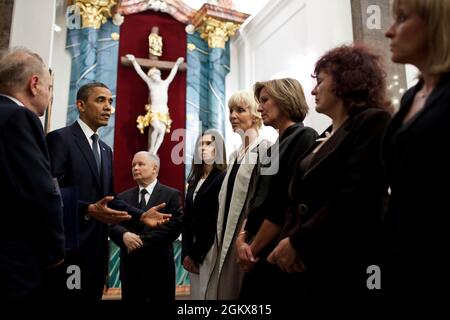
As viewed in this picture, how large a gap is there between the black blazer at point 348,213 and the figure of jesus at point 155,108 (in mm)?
4736

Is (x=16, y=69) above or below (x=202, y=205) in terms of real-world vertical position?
above

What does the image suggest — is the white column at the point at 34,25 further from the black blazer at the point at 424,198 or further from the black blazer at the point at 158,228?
the black blazer at the point at 424,198

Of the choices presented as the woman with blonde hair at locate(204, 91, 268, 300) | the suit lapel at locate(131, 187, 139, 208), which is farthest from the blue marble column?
the woman with blonde hair at locate(204, 91, 268, 300)

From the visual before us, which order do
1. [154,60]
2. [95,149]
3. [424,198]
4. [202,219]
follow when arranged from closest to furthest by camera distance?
[424,198]
[95,149]
[202,219]
[154,60]

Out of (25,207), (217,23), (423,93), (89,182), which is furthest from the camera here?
(217,23)

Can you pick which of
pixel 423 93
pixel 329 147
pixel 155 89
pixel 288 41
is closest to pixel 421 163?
pixel 423 93

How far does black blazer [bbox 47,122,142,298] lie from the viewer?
2.47m

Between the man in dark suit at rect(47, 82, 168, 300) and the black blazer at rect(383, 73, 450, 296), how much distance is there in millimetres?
1603

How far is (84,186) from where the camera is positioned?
2.57 meters

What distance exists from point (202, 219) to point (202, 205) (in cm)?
10

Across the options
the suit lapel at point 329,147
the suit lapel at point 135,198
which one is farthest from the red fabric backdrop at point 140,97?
the suit lapel at point 329,147

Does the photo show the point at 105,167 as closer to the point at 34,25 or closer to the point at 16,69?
the point at 16,69

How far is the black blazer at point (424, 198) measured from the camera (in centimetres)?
123
